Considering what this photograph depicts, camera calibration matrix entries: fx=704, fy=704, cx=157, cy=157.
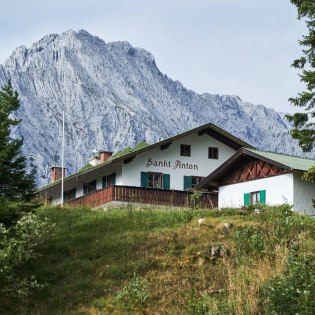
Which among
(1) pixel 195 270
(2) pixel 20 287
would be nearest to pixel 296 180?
(1) pixel 195 270

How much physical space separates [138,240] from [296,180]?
1759cm

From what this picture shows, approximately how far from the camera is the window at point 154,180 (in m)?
50.0

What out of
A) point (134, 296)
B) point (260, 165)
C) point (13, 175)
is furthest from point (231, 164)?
point (134, 296)

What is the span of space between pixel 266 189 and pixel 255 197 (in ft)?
4.52

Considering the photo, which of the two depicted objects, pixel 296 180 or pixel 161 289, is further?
pixel 296 180

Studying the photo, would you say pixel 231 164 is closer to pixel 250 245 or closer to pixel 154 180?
pixel 154 180

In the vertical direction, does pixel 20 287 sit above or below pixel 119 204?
below

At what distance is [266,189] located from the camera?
4272cm

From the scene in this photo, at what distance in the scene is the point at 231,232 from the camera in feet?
81.3

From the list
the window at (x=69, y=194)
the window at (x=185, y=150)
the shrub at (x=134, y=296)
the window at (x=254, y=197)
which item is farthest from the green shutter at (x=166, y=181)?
the shrub at (x=134, y=296)

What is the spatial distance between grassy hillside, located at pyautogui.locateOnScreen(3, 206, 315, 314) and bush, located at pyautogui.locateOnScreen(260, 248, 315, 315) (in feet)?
0.20

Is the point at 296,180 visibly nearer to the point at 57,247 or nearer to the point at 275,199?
the point at 275,199

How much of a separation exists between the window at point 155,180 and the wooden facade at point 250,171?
470 centimetres

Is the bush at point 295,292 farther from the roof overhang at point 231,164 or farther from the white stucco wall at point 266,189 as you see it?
the roof overhang at point 231,164
